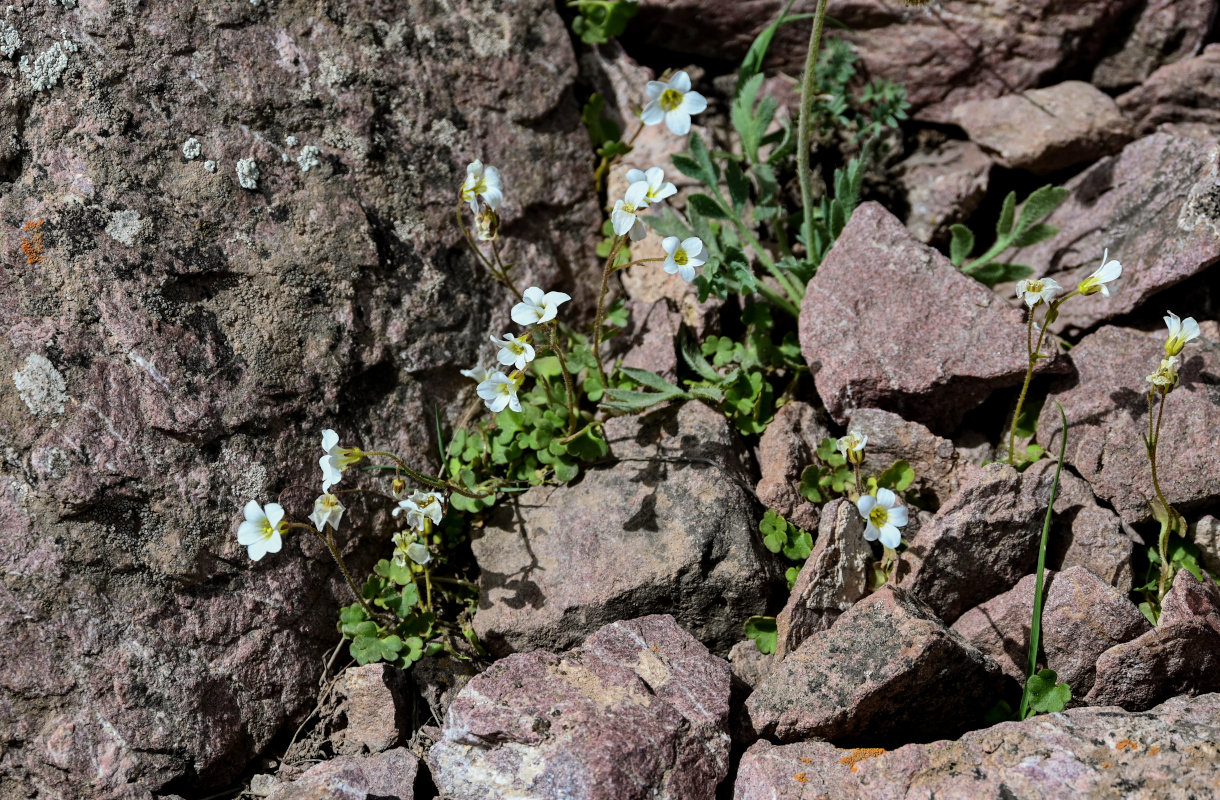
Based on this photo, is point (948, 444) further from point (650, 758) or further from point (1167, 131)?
point (1167, 131)

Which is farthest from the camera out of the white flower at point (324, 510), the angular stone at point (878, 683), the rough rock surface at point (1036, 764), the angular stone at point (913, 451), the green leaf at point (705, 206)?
the green leaf at point (705, 206)

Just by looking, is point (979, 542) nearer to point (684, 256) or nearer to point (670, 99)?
point (684, 256)

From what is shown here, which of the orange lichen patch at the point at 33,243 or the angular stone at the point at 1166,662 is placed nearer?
the angular stone at the point at 1166,662

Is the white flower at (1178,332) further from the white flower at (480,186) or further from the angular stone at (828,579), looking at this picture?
the white flower at (480,186)

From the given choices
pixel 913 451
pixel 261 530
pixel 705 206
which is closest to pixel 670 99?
pixel 705 206

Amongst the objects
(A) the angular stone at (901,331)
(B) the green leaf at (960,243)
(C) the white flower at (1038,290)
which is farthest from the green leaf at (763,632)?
(B) the green leaf at (960,243)

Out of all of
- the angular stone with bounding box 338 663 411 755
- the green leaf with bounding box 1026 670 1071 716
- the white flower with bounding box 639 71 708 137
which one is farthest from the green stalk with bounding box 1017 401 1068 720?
the angular stone with bounding box 338 663 411 755
